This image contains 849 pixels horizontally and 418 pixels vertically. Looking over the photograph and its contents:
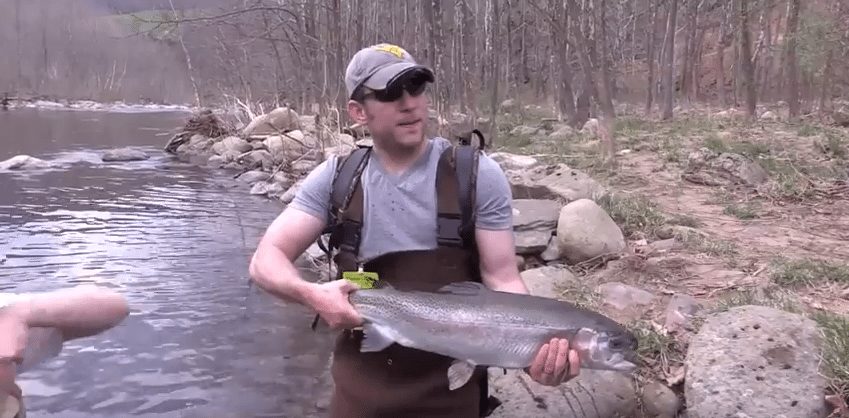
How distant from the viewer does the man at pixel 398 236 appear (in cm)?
243

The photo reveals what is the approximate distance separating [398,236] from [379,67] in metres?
0.55

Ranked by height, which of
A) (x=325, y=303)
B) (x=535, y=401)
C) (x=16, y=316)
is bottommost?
(x=535, y=401)

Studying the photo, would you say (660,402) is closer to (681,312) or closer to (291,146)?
(681,312)

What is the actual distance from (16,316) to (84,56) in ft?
311

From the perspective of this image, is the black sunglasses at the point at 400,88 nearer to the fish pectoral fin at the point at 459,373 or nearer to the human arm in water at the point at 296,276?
the human arm in water at the point at 296,276

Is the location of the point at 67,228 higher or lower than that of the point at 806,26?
lower

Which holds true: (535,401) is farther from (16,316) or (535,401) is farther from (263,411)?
(16,316)

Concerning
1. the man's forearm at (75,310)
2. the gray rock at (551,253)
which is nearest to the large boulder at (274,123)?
the gray rock at (551,253)

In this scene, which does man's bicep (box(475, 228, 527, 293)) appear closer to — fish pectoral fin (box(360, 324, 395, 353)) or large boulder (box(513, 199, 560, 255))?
fish pectoral fin (box(360, 324, 395, 353))

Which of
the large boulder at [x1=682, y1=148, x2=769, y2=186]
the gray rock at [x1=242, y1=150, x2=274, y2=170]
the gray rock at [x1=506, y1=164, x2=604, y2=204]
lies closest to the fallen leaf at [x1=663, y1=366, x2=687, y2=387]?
the gray rock at [x1=506, y1=164, x2=604, y2=204]

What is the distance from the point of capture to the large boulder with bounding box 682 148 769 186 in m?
9.20

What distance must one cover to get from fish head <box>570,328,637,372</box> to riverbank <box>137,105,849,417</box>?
72.2 inches

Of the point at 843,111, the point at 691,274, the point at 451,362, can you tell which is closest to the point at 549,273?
the point at 691,274

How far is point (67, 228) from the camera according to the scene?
36.0 ft
